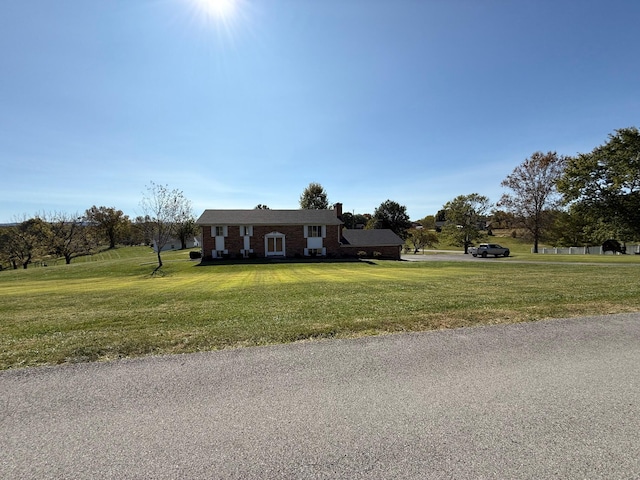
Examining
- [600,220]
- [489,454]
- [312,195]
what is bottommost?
[489,454]

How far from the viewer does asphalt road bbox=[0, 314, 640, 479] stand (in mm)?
2213

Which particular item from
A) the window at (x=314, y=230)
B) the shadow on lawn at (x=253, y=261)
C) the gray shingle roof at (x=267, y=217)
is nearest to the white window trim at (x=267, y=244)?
the gray shingle roof at (x=267, y=217)

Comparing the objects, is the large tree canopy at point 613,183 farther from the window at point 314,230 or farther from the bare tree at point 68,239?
the bare tree at point 68,239

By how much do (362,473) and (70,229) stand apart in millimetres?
58227

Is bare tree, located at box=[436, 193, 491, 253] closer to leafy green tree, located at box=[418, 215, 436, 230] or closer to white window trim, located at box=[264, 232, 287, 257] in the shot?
white window trim, located at box=[264, 232, 287, 257]

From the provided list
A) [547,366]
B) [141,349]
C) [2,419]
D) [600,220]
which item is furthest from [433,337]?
[600,220]

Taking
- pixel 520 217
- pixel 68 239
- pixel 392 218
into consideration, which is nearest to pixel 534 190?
pixel 520 217

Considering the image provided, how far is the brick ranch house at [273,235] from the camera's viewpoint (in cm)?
3444

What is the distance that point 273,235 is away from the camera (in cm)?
3544

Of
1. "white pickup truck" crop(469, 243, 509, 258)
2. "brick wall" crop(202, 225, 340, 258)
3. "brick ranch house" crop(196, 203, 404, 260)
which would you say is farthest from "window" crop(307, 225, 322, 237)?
"white pickup truck" crop(469, 243, 509, 258)

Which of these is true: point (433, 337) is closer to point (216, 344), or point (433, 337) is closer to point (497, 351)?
point (497, 351)

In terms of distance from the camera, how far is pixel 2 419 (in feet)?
9.21

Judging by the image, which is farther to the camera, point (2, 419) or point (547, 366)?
point (547, 366)

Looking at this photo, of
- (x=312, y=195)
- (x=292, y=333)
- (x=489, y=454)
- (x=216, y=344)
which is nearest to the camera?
(x=489, y=454)
